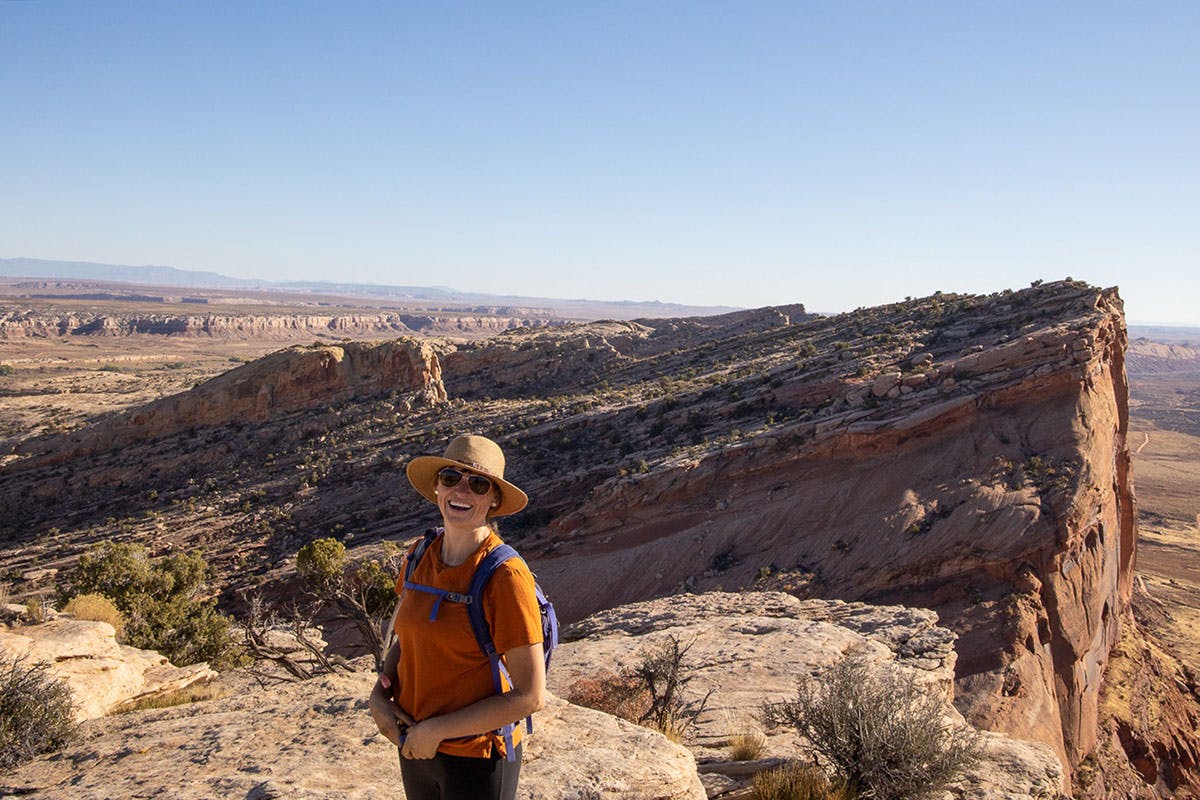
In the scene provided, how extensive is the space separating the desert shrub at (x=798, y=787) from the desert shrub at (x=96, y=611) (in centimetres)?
966

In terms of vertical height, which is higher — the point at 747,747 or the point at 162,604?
the point at 747,747

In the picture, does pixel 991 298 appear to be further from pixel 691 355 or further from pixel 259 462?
pixel 259 462

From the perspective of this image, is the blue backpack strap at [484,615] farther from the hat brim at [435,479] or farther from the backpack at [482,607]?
the hat brim at [435,479]

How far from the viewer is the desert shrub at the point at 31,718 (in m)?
5.20

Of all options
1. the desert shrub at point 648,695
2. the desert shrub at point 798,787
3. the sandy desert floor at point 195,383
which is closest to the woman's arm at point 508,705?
the desert shrub at point 798,787

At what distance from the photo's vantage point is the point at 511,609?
2836 mm

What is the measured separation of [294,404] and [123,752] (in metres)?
28.9

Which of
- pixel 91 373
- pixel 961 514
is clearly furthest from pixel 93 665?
pixel 91 373

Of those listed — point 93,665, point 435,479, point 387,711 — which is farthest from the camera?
point 93,665

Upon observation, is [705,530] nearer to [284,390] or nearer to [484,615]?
[484,615]

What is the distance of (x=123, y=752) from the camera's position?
512cm

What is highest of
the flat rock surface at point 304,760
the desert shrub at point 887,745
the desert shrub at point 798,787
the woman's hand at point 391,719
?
the woman's hand at point 391,719

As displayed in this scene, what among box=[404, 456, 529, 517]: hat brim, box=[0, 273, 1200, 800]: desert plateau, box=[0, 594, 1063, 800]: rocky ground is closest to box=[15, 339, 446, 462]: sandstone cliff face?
box=[0, 273, 1200, 800]: desert plateau

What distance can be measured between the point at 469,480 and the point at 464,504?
0.10m
